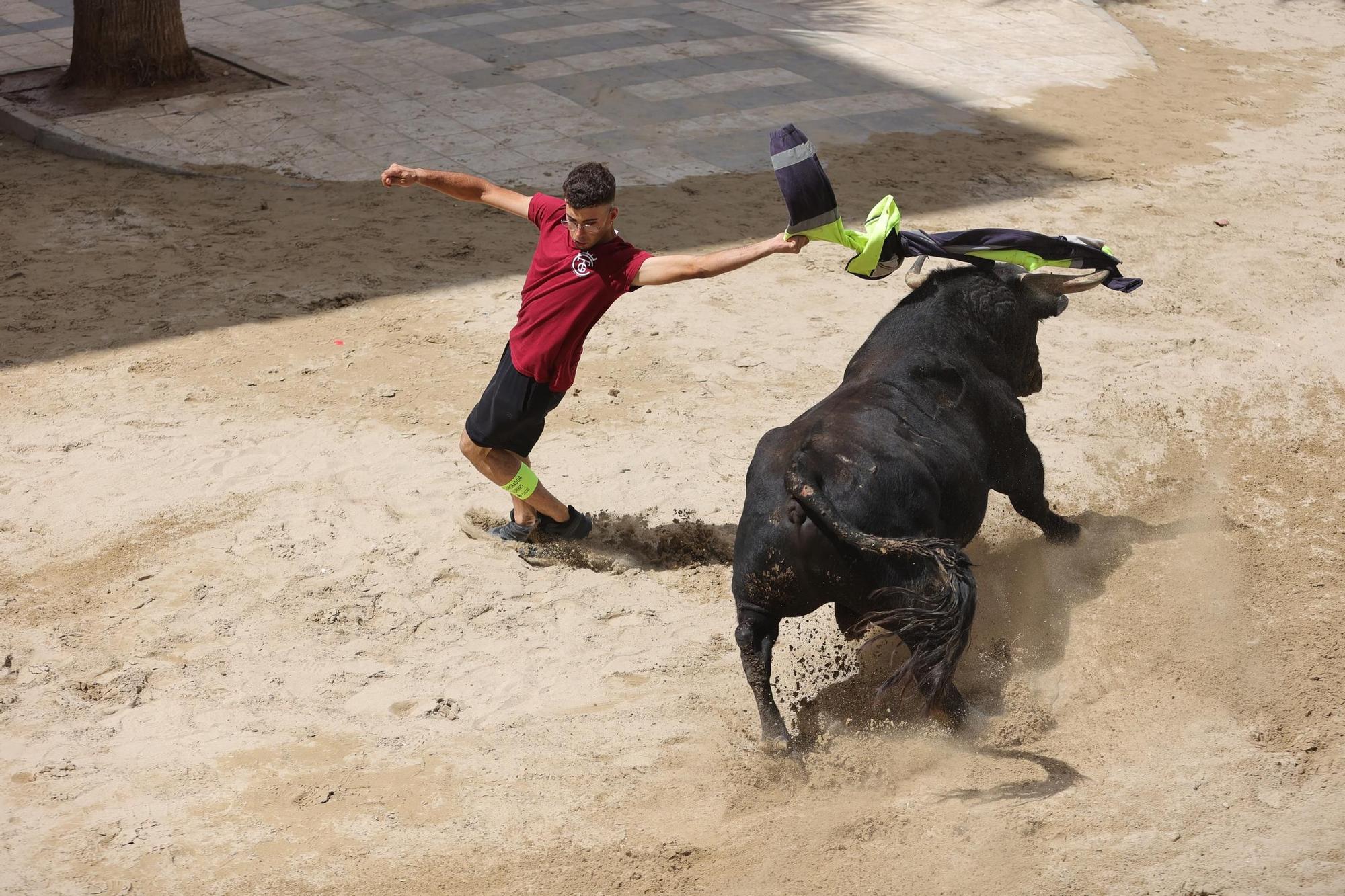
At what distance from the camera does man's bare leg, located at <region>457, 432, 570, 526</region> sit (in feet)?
17.6

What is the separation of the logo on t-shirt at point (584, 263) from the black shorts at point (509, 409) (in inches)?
18.8

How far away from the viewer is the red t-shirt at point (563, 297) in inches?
196

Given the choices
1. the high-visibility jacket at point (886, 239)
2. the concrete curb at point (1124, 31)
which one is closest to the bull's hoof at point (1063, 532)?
the high-visibility jacket at point (886, 239)

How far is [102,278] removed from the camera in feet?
25.9

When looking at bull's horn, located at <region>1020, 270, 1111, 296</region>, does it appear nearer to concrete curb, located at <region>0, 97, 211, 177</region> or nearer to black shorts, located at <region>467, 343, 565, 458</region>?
black shorts, located at <region>467, 343, 565, 458</region>

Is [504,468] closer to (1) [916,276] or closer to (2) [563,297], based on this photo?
(2) [563,297]

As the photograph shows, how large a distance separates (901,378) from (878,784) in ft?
4.78

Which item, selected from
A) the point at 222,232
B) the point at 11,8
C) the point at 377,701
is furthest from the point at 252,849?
the point at 11,8

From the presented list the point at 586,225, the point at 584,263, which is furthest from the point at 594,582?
the point at 586,225

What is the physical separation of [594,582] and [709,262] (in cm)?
163

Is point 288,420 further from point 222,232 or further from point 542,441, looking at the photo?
point 222,232

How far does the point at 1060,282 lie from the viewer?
16.7 ft

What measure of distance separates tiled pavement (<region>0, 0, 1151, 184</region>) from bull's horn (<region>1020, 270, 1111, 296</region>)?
16.3 ft

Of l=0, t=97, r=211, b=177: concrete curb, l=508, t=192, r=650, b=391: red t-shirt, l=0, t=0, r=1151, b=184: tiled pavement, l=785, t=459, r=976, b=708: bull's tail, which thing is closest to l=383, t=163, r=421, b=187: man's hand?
l=508, t=192, r=650, b=391: red t-shirt
